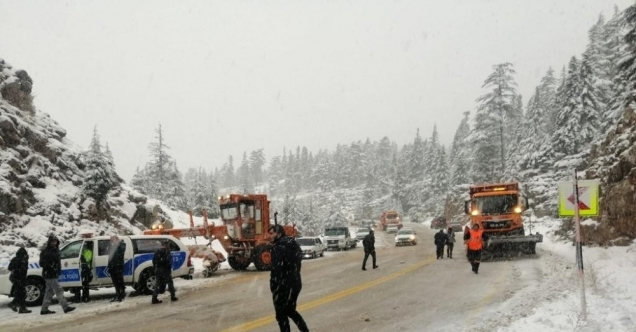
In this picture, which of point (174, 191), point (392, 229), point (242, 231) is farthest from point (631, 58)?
point (174, 191)

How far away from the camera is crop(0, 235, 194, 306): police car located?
1322 centimetres

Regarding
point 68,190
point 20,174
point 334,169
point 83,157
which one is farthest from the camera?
point 334,169

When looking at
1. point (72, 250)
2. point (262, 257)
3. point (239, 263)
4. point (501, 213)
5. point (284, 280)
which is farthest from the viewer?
point (501, 213)

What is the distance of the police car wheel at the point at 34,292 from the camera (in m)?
13.1

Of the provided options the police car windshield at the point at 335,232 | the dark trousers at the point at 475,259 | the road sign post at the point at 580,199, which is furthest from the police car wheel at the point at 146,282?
the police car windshield at the point at 335,232

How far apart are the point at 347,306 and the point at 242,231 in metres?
11.0

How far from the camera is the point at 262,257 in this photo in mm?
21234

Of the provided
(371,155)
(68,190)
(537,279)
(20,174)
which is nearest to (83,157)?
(68,190)

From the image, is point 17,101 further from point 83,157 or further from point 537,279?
point 537,279

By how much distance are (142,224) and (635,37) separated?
3076cm

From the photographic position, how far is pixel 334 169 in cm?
17238

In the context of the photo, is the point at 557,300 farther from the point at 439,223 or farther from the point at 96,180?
the point at 439,223

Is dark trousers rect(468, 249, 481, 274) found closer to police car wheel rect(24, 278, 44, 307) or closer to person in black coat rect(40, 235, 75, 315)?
person in black coat rect(40, 235, 75, 315)

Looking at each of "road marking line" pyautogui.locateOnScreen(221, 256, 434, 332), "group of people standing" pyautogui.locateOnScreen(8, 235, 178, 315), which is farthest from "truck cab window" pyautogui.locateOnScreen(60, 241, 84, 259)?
"road marking line" pyautogui.locateOnScreen(221, 256, 434, 332)
